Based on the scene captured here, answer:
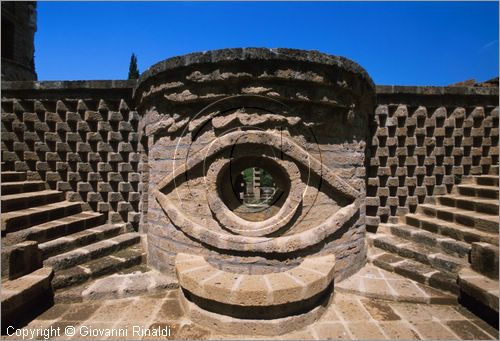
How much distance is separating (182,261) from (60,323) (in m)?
1.47

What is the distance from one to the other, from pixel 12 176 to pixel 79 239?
2.18 m

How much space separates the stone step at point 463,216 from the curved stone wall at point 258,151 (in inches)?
75.9

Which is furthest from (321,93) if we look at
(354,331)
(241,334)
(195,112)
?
(241,334)

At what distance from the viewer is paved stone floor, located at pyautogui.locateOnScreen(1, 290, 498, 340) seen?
2729mm

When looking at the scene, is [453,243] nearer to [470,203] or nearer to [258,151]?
[470,203]

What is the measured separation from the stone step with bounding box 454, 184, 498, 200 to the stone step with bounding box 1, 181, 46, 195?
338 inches

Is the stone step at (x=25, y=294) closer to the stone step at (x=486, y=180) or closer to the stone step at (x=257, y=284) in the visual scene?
the stone step at (x=257, y=284)

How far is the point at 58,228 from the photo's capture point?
425cm

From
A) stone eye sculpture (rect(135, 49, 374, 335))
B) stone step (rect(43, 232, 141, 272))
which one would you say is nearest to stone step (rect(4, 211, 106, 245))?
stone step (rect(43, 232, 141, 272))

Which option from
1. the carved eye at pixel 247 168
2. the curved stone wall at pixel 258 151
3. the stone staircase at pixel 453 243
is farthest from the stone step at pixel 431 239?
the carved eye at pixel 247 168

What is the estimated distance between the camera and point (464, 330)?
2.78 meters

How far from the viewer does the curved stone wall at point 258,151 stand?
328 centimetres

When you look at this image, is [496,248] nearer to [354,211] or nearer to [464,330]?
[464,330]

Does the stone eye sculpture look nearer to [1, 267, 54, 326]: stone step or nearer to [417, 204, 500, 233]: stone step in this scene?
[1, 267, 54, 326]: stone step
